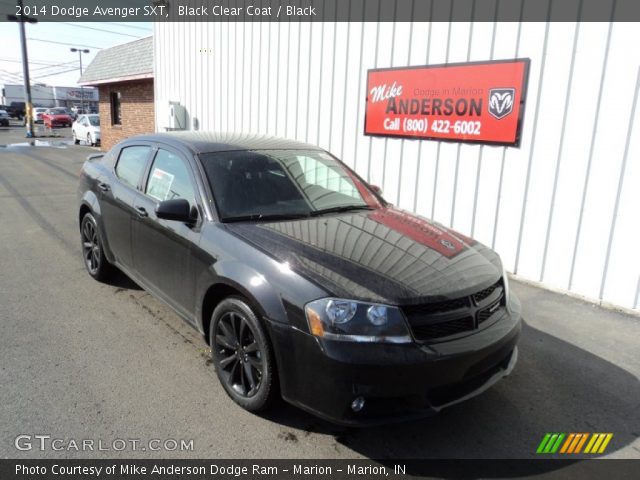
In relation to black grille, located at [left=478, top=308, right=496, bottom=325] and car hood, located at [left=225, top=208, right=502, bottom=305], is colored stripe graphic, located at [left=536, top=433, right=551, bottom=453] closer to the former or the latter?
black grille, located at [left=478, top=308, right=496, bottom=325]

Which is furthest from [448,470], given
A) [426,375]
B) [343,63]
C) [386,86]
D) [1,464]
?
[343,63]

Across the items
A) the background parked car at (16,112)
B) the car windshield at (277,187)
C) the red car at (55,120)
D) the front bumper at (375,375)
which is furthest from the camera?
the background parked car at (16,112)

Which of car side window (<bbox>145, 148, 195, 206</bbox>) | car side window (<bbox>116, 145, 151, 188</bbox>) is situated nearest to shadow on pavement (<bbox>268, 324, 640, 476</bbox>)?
car side window (<bbox>145, 148, 195, 206</bbox>)

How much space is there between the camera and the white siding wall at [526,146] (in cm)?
489

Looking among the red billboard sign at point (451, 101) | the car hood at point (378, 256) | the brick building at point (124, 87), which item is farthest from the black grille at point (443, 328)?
the brick building at point (124, 87)

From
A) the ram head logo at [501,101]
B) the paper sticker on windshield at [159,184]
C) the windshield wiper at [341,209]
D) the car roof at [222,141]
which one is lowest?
the windshield wiper at [341,209]

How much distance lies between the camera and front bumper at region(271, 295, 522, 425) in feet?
7.92

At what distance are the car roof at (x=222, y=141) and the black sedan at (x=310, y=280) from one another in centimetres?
2

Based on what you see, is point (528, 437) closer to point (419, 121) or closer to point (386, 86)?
point (419, 121)

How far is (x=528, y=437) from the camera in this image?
291 centimetres

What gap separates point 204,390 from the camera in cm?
326

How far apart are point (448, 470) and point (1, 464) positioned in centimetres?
235

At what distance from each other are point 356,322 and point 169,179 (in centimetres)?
221

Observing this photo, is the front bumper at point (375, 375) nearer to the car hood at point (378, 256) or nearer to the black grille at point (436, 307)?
the black grille at point (436, 307)
